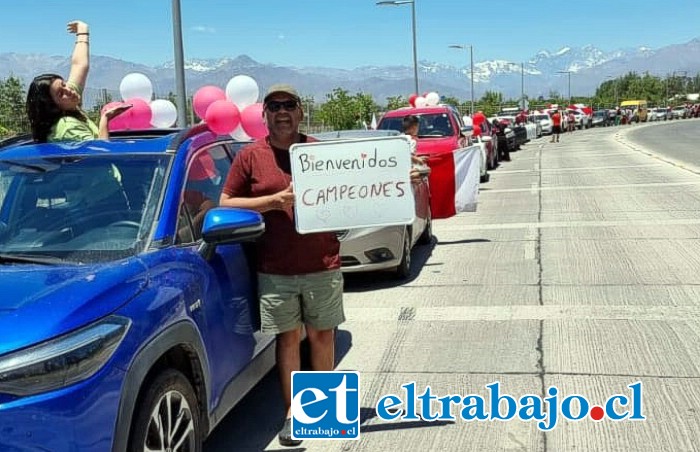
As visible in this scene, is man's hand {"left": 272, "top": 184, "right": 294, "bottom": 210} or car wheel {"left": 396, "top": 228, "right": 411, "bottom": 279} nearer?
man's hand {"left": 272, "top": 184, "right": 294, "bottom": 210}

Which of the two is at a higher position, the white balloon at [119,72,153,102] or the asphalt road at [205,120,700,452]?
the white balloon at [119,72,153,102]

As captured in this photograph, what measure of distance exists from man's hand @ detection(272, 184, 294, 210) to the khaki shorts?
380 mm

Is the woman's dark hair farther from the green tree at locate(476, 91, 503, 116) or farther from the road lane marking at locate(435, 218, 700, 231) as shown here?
the green tree at locate(476, 91, 503, 116)

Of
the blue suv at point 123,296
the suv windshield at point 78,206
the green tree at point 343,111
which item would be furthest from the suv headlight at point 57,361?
the green tree at point 343,111

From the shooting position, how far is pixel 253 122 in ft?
16.0

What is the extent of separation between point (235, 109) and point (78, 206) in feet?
4.81

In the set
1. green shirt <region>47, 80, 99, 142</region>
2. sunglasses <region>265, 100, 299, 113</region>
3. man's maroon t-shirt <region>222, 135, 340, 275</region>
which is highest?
sunglasses <region>265, 100, 299, 113</region>

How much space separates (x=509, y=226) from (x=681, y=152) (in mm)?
17489

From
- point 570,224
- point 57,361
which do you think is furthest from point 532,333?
point 570,224

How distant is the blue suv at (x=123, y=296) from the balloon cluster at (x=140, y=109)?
112cm

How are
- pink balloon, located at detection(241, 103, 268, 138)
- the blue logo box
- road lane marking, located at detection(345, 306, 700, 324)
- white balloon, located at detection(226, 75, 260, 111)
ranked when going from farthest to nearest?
road lane marking, located at detection(345, 306, 700, 324) < white balloon, located at detection(226, 75, 260, 111) < pink balloon, located at detection(241, 103, 268, 138) < the blue logo box

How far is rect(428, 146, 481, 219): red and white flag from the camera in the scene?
9562 millimetres

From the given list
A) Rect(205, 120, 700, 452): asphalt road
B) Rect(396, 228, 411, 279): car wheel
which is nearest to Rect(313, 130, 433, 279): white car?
Rect(396, 228, 411, 279): car wheel

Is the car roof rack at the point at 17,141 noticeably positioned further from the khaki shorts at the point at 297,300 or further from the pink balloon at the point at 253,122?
the khaki shorts at the point at 297,300
